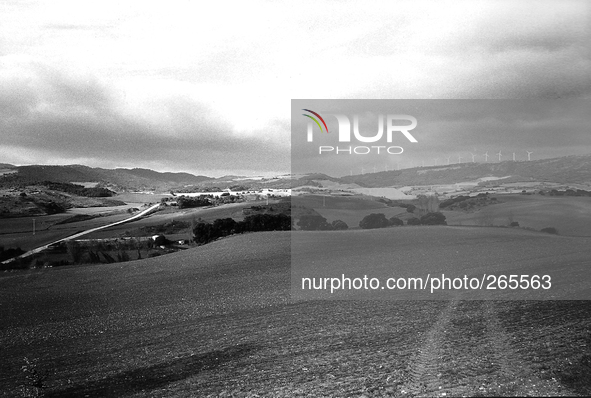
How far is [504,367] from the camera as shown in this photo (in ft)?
27.7

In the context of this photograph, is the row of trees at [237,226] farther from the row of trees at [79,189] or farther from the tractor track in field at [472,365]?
the tractor track in field at [472,365]

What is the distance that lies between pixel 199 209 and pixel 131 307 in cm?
689

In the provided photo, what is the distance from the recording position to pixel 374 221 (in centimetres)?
1972

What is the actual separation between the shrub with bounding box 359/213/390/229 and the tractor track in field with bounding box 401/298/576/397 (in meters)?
7.97

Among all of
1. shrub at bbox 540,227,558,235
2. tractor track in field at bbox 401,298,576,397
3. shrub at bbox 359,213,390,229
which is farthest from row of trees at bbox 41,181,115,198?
shrub at bbox 540,227,558,235

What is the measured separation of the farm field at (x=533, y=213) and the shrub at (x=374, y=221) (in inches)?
94.1

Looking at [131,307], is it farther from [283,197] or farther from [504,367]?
[504,367]

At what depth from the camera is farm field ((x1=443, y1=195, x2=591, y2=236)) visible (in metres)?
19.0

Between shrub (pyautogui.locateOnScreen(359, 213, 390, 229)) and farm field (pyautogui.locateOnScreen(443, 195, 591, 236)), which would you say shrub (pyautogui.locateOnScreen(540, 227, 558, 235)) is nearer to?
farm field (pyautogui.locateOnScreen(443, 195, 591, 236))

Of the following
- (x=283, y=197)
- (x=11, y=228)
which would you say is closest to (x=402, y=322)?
(x=283, y=197)

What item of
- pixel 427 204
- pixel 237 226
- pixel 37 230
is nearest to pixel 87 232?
pixel 37 230

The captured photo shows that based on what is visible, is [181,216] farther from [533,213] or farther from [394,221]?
[533,213]

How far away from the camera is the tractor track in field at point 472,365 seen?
765 cm

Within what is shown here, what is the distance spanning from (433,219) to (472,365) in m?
10.9
